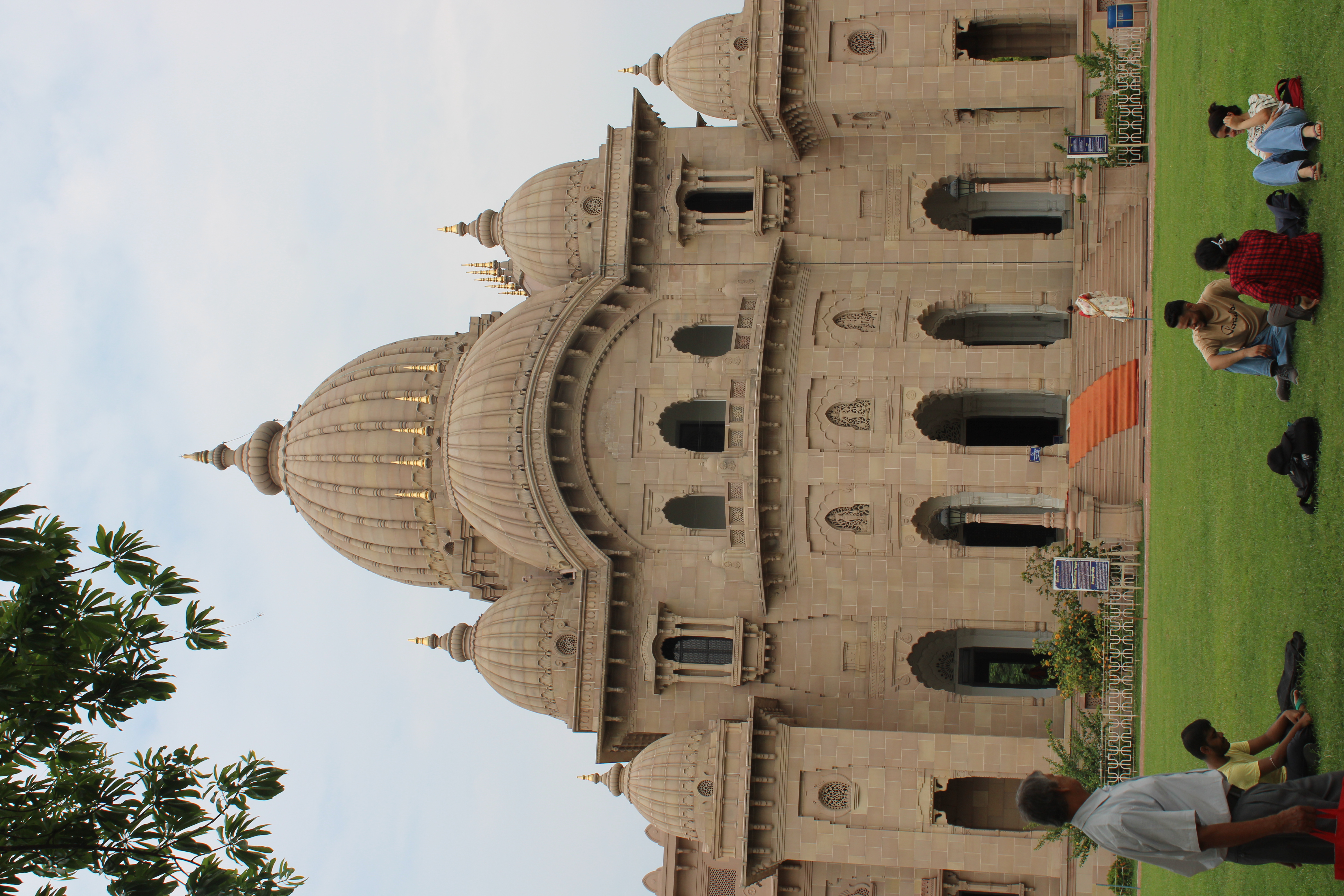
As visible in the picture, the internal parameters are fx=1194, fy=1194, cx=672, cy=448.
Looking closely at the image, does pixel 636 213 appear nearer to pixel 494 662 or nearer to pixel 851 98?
pixel 851 98

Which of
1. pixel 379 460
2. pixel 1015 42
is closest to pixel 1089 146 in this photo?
pixel 1015 42

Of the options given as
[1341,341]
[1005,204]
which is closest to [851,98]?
[1005,204]

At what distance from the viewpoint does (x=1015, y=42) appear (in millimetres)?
29828

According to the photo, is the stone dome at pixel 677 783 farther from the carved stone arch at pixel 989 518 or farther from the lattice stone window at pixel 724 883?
the carved stone arch at pixel 989 518

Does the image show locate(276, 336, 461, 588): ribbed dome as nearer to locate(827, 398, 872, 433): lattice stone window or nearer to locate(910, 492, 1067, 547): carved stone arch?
locate(827, 398, 872, 433): lattice stone window

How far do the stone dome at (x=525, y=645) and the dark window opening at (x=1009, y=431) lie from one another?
11018 millimetres

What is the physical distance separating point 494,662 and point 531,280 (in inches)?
497

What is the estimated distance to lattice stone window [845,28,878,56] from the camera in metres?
29.2

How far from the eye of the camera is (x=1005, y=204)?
30781 mm

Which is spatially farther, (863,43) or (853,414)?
(863,43)

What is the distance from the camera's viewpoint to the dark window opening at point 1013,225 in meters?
31.1

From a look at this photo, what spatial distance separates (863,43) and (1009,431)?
10.4 meters

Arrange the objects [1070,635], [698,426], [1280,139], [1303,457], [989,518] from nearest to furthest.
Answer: [1303,457] → [1280,139] → [1070,635] → [989,518] → [698,426]

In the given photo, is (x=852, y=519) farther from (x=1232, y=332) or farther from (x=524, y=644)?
(x=1232, y=332)
